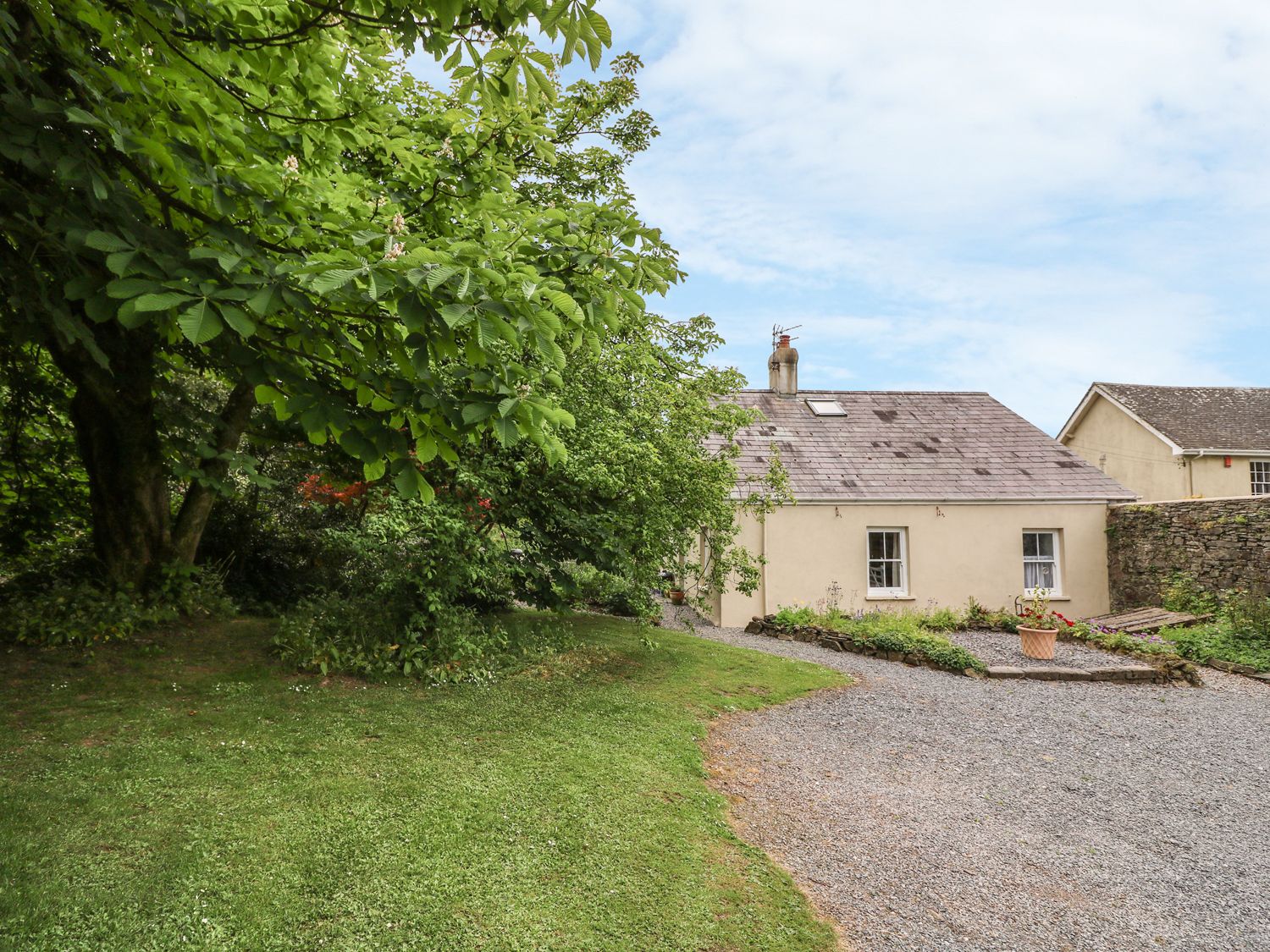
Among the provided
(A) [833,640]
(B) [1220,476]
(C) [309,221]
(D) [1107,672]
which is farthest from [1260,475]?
(C) [309,221]

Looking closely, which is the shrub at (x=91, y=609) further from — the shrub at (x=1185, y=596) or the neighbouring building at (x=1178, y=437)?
the neighbouring building at (x=1178, y=437)

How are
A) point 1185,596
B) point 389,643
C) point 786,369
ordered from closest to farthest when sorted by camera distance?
point 389,643, point 1185,596, point 786,369

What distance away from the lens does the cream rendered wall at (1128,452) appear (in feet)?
79.8

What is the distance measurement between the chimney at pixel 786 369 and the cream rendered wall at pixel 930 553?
5121mm

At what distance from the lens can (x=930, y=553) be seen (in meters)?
17.5

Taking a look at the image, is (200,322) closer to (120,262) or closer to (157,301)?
(157,301)

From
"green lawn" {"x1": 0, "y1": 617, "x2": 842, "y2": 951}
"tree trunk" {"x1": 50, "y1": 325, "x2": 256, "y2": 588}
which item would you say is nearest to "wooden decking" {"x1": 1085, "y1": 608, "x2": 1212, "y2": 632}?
"green lawn" {"x1": 0, "y1": 617, "x2": 842, "y2": 951}

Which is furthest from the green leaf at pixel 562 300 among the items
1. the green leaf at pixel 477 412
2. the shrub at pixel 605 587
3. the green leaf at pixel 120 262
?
the shrub at pixel 605 587

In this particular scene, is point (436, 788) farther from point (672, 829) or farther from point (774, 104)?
point (774, 104)

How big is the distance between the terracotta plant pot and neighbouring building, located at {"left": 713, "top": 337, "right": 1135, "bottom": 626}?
4075 millimetres

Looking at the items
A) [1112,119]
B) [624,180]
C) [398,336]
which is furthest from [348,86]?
[1112,119]

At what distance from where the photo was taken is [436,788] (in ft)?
17.0

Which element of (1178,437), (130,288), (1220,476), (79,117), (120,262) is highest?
(1178,437)

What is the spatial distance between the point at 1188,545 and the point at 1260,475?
39.3 feet
